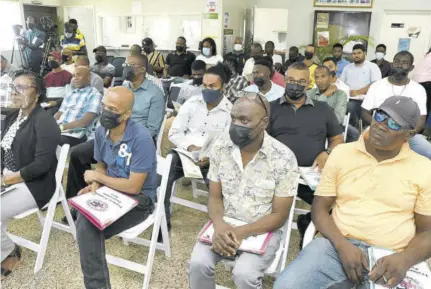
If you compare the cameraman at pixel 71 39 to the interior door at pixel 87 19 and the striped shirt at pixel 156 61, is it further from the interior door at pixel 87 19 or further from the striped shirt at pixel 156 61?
the interior door at pixel 87 19

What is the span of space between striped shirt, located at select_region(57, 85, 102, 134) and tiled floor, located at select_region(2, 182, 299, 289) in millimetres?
971

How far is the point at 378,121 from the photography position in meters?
1.66

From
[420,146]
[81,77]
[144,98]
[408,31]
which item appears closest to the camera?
[420,146]

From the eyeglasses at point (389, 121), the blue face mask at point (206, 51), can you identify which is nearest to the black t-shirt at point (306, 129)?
the eyeglasses at point (389, 121)

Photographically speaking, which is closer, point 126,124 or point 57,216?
point 126,124

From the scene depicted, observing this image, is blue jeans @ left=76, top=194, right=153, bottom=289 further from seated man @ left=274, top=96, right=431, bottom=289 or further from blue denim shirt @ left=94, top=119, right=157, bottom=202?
seated man @ left=274, top=96, right=431, bottom=289

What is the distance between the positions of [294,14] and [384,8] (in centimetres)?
208

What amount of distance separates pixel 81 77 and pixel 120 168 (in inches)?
62.4

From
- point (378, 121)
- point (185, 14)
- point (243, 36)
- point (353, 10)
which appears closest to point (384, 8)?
point (353, 10)

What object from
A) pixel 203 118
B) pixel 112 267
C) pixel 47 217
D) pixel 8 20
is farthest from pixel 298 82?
pixel 8 20

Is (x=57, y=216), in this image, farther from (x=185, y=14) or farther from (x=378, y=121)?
(x=185, y=14)

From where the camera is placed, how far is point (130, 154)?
2.11 metres

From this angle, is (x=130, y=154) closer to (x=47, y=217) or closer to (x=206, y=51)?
(x=47, y=217)

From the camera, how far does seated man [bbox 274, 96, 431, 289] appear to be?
159 cm
